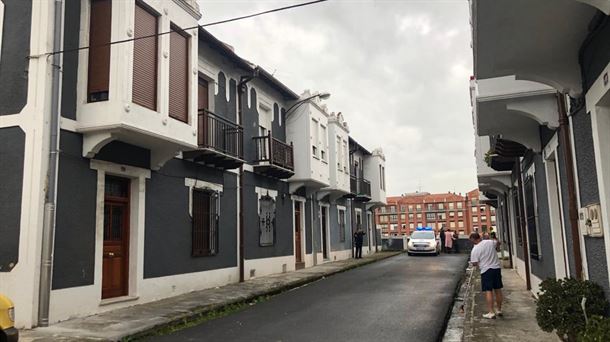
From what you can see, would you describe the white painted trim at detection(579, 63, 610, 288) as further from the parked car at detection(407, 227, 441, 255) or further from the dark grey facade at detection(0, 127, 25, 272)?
the parked car at detection(407, 227, 441, 255)

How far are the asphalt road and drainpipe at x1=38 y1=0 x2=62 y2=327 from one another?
2.22 meters

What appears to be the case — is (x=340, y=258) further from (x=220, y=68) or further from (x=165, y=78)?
(x=165, y=78)

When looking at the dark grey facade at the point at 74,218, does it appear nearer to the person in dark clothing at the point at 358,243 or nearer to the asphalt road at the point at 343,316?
the asphalt road at the point at 343,316

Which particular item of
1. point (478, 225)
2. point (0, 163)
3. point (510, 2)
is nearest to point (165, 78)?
point (0, 163)

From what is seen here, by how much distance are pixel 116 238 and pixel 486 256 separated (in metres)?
7.93

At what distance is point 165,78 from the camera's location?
11500 millimetres

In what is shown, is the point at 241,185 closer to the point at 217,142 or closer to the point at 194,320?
the point at 217,142

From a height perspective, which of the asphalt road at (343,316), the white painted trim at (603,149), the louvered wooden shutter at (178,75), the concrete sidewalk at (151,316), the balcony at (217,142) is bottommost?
the asphalt road at (343,316)

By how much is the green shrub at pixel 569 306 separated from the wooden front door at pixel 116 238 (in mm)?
8662

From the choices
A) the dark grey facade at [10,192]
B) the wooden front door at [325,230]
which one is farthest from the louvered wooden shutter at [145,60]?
the wooden front door at [325,230]

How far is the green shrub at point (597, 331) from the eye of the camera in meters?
4.29

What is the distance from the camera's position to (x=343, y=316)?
9828 millimetres

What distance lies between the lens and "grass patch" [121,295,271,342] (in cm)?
853

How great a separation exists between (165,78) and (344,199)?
19018 mm
